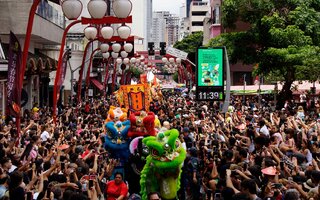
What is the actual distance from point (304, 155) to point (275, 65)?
2398 centimetres

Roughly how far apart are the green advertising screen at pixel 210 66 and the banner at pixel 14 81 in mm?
9190

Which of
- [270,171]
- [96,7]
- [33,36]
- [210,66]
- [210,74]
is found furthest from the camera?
[33,36]

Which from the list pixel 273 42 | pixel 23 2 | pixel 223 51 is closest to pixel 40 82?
pixel 23 2

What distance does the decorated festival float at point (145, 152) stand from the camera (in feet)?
35.1

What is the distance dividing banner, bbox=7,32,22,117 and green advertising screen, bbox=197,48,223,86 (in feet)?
30.2

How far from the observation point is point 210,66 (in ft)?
79.6

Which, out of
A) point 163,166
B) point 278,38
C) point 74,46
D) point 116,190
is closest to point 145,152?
point 163,166

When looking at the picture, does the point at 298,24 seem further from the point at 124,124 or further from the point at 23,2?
the point at 124,124

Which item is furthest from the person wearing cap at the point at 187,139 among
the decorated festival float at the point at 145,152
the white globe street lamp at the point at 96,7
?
the white globe street lamp at the point at 96,7

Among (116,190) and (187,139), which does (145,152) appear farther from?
(187,139)

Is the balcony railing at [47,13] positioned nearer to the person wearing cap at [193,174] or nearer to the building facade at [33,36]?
the building facade at [33,36]

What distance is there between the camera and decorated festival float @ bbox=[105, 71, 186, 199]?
10.7 m

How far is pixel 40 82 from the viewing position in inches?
1647

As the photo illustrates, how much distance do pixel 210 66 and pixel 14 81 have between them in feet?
33.5
